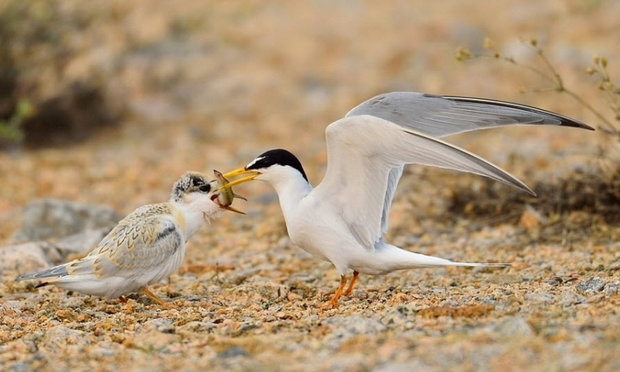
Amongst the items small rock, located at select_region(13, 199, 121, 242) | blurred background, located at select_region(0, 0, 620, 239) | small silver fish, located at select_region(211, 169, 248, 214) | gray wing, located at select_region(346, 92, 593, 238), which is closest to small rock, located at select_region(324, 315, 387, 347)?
gray wing, located at select_region(346, 92, 593, 238)

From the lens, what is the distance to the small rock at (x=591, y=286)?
4.88 metres

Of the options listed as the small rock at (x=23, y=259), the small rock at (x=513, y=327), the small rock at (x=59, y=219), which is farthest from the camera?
the small rock at (x=59, y=219)

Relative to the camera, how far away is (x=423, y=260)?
5152 mm

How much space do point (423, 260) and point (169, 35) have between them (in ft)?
26.8

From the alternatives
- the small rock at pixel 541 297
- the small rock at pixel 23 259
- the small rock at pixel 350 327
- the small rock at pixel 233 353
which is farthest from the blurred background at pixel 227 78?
the small rock at pixel 233 353

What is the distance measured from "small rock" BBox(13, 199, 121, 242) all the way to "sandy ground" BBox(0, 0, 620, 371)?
1.00 ft

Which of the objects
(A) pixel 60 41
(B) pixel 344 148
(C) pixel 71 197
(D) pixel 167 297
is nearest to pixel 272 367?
(B) pixel 344 148

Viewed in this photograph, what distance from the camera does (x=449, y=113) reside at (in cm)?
503

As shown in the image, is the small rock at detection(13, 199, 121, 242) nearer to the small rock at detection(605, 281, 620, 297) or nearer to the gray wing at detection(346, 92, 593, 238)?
the gray wing at detection(346, 92, 593, 238)

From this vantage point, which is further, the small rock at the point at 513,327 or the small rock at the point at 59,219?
the small rock at the point at 59,219

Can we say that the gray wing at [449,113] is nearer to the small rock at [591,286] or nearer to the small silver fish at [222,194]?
the small rock at [591,286]

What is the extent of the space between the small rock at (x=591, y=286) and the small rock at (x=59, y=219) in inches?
146

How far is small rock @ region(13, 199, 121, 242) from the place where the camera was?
742cm

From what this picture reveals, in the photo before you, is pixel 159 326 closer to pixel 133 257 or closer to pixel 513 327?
pixel 133 257
